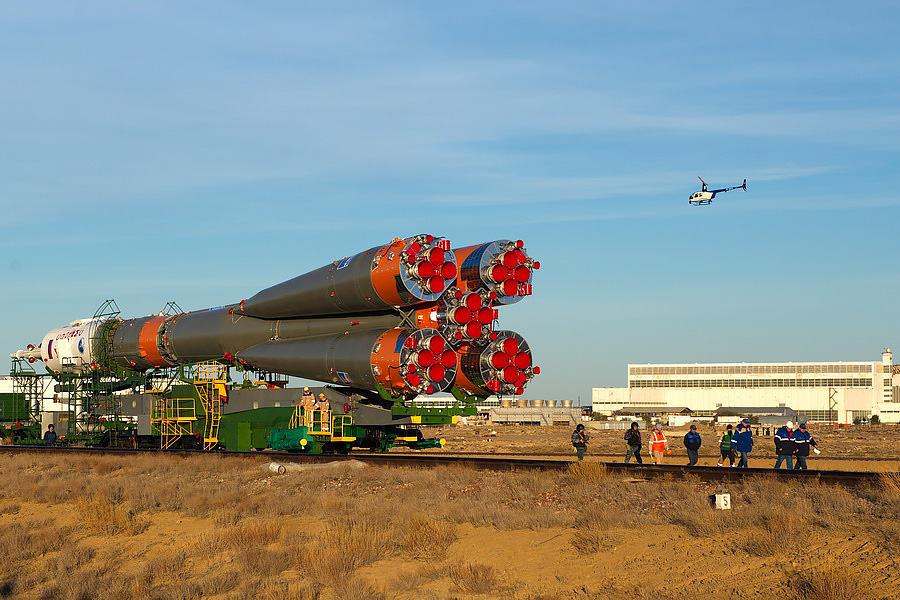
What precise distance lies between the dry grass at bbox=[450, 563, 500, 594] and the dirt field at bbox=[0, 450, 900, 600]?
1.0 inches

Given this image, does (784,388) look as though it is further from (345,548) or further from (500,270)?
(345,548)

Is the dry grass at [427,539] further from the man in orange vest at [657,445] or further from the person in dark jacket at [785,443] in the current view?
the man in orange vest at [657,445]

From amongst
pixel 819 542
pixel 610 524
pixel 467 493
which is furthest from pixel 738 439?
pixel 819 542

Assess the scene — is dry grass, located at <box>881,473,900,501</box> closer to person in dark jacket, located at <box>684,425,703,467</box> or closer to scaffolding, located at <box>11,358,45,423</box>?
person in dark jacket, located at <box>684,425,703,467</box>

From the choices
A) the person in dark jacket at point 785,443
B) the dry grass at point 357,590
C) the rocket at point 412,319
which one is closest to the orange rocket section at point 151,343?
the rocket at point 412,319

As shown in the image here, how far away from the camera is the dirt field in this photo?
38.2ft

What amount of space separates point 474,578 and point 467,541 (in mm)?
2521

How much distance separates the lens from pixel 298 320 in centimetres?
3116

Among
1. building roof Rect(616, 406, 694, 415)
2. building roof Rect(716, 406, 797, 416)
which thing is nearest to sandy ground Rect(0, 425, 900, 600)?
building roof Rect(716, 406, 797, 416)

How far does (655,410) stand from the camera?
129 meters

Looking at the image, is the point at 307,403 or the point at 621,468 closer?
the point at 621,468

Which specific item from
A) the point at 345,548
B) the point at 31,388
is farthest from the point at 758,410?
the point at 345,548

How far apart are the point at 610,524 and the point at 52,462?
22776mm

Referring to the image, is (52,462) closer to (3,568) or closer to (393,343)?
(393,343)
